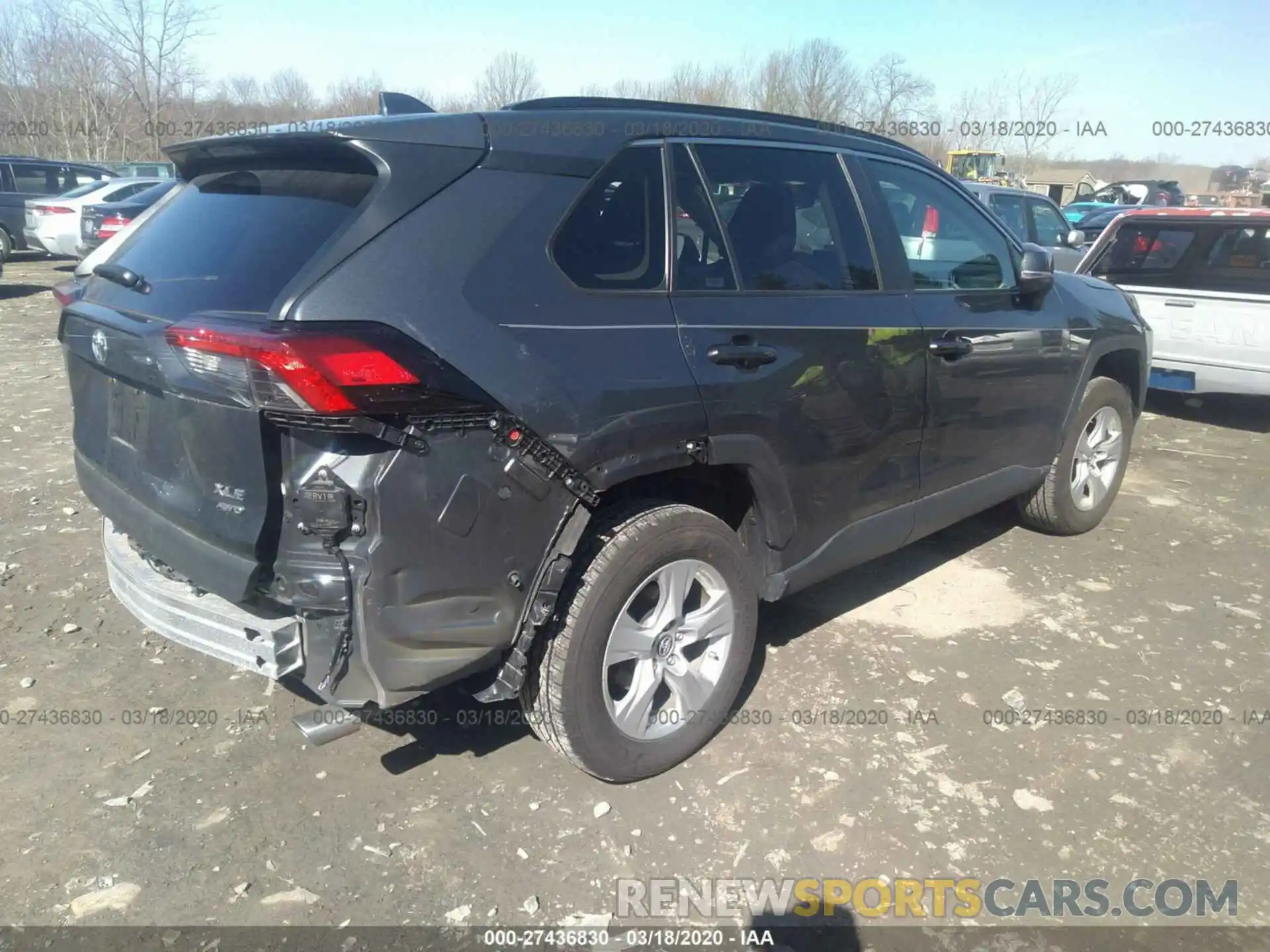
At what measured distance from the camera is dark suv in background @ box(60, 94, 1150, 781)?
2256mm

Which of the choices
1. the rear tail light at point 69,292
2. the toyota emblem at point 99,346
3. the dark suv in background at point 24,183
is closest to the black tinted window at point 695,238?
the toyota emblem at point 99,346

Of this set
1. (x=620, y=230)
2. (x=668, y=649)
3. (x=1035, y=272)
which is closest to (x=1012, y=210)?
(x=1035, y=272)

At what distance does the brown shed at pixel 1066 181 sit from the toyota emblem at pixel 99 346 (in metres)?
33.4

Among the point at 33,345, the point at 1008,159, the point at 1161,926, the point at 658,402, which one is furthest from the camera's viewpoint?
the point at 1008,159

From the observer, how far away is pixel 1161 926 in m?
2.50

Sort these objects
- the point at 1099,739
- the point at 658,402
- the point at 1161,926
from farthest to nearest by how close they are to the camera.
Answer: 1. the point at 1099,739
2. the point at 658,402
3. the point at 1161,926

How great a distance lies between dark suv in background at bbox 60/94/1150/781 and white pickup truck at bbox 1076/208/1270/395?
464 cm

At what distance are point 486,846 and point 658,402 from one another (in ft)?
4.53

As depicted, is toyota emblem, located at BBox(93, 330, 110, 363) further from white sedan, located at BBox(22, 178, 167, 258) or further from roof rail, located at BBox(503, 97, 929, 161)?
white sedan, located at BBox(22, 178, 167, 258)

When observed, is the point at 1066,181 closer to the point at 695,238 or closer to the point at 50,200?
the point at 50,200

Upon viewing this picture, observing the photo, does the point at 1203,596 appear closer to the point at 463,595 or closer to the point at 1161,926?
the point at 1161,926

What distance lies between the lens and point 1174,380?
7.30 metres

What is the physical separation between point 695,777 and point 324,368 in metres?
1.78

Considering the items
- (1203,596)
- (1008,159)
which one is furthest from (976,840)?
(1008,159)
